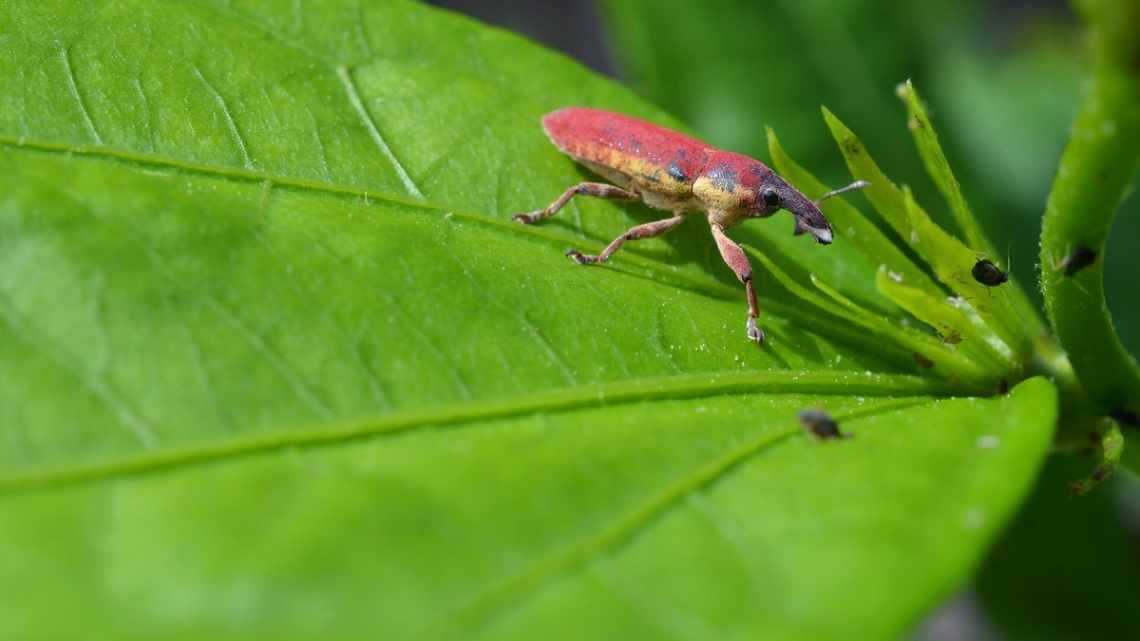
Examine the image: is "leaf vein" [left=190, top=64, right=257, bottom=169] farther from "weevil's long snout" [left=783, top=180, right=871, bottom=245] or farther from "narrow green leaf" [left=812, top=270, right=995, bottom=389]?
"weevil's long snout" [left=783, top=180, right=871, bottom=245]

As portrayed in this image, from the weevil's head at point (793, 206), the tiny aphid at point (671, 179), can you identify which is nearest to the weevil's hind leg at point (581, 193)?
the tiny aphid at point (671, 179)

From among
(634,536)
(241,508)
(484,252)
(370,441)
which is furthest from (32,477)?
(484,252)

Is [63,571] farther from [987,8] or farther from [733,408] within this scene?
[987,8]

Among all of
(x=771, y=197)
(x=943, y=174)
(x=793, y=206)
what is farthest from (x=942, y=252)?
(x=771, y=197)

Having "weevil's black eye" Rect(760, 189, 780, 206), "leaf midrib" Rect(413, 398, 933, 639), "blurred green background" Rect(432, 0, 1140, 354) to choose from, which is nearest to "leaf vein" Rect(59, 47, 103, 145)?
"leaf midrib" Rect(413, 398, 933, 639)

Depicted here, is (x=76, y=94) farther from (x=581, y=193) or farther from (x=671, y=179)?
(x=671, y=179)

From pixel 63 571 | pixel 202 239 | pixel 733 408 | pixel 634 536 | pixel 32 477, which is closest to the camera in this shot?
pixel 63 571
